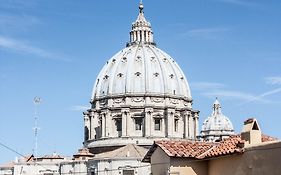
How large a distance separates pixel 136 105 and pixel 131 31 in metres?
15.5

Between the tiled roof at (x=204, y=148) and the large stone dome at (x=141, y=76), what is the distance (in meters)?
69.6

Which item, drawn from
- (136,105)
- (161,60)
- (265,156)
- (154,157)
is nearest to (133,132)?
(136,105)

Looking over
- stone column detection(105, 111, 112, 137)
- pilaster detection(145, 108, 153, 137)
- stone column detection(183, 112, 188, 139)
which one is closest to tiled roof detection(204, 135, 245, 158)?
pilaster detection(145, 108, 153, 137)

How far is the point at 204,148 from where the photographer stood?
2814 cm

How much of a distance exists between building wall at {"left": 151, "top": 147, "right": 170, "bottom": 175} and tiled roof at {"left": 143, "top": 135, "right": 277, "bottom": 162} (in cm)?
27

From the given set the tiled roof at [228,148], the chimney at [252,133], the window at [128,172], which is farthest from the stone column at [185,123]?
the chimney at [252,133]

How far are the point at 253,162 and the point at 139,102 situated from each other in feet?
242

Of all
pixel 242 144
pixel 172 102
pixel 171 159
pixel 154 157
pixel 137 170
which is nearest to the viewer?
pixel 242 144

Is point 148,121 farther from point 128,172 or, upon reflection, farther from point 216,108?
point 216,108

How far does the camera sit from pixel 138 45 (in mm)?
105750

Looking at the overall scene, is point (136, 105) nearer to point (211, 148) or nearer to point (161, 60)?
point (161, 60)

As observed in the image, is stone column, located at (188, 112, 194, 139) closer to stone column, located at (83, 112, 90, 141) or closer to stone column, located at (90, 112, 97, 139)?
stone column, located at (90, 112, 97, 139)

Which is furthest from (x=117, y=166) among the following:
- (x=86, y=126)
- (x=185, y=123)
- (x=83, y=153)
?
(x=86, y=126)

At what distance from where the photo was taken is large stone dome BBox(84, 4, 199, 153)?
9538cm
